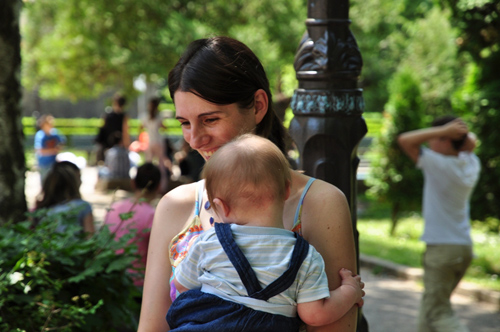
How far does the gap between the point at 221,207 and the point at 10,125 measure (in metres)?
3.15

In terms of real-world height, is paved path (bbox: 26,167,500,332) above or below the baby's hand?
below

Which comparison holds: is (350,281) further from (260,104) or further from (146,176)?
(146,176)

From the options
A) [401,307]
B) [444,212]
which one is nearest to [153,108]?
[401,307]

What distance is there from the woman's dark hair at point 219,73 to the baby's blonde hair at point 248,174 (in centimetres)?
25

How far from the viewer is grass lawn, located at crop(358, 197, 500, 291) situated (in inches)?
356

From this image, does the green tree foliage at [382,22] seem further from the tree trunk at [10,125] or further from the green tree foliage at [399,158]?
the tree trunk at [10,125]

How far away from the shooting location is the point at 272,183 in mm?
1860

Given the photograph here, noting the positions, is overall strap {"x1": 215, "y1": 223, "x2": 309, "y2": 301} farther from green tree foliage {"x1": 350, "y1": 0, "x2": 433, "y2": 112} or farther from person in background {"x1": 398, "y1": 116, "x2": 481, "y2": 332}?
green tree foliage {"x1": 350, "y1": 0, "x2": 433, "y2": 112}

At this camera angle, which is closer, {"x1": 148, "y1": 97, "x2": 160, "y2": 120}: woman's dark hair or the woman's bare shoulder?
the woman's bare shoulder

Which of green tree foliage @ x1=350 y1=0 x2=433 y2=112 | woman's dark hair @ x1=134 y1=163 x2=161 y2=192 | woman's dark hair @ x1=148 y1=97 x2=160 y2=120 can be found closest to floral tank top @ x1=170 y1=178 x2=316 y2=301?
woman's dark hair @ x1=134 y1=163 x2=161 y2=192

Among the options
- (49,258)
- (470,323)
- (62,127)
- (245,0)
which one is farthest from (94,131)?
Result: (49,258)

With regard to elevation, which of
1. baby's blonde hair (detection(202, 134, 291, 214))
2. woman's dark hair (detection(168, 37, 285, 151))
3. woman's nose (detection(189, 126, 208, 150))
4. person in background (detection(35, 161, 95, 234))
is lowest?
person in background (detection(35, 161, 95, 234))

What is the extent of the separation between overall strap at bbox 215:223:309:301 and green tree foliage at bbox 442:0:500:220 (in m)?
7.41

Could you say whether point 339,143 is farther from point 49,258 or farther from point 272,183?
point 49,258
